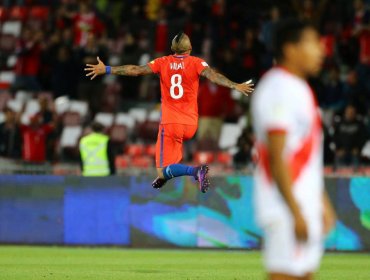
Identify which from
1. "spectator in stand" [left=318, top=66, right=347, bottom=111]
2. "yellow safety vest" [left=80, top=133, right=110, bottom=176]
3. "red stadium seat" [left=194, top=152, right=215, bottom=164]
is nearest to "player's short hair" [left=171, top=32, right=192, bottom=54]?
"yellow safety vest" [left=80, top=133, right=110, bottom=176]

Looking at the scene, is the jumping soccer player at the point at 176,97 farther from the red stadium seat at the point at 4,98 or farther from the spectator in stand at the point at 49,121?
the red stadium seat at the point at 4,98

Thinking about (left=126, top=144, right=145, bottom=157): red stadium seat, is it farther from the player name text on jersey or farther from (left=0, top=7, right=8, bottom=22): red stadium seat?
the player name text on jersey

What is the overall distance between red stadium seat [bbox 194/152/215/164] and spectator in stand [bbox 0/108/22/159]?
3.76m

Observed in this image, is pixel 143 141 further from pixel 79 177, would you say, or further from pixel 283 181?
pixel 283 181

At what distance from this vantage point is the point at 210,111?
23312 mm

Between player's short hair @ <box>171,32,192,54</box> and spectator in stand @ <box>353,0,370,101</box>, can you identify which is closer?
player's short hair @ <box>171,32,192,54</box>

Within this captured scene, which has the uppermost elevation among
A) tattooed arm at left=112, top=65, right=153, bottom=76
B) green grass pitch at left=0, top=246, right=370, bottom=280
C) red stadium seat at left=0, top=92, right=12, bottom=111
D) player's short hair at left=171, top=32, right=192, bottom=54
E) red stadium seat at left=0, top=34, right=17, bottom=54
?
red stadium seat at left=0, top=34, right=17, bottom=54

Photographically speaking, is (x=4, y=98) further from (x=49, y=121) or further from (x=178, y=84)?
(x=178, y=84)

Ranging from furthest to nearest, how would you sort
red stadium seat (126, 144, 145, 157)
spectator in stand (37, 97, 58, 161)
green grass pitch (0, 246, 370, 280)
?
1. spectator in stand (37, 97, 58, 161)
2. red stadium seat (126, 144, 145, 157)
3. green grass pitch (0, 246, 370, 280)

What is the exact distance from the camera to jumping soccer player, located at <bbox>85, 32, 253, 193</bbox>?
539 inches

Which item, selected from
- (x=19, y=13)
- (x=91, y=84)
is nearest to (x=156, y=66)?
(x=91, y=84)

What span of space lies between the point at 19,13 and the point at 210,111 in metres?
8.26

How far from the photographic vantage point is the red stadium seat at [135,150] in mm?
23094

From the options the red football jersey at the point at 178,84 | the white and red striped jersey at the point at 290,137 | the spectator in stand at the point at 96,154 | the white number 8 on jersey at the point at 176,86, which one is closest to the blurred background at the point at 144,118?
the spectator in stand at the point at 96,154
